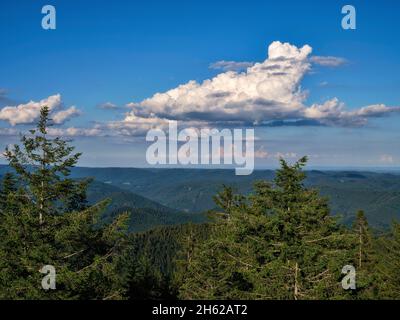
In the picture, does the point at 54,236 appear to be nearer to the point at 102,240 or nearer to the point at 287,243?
the point at 102,240

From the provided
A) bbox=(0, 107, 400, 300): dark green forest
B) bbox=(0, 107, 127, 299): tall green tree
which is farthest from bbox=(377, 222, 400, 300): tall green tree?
bbox=(0, 107, 127, 299): tall green tree

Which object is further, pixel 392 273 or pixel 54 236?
pixel 392 273

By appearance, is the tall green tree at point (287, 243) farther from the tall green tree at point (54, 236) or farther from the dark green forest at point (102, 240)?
the tall green tree at point (54, 236)

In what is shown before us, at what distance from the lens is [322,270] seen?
18.5 metres

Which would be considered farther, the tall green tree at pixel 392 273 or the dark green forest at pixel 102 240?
the tall green tree at pixel 392 273

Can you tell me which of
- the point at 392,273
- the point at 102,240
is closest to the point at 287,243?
the point at 102,240

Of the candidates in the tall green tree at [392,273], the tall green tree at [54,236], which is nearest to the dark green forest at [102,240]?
the tall green tree at [54,236]

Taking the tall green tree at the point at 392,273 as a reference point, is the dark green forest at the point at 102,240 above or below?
above

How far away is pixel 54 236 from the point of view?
1831 cm

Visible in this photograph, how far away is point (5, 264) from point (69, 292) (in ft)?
9.76

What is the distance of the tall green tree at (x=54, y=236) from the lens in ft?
57.2

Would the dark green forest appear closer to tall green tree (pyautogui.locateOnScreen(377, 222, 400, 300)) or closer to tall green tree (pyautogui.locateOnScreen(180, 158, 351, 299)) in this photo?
tall green tree (pyautogui.locateOnScreen(180, 158, 351, 299))
